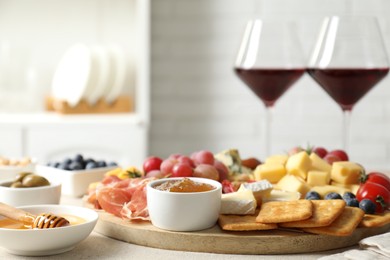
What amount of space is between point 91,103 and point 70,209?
165cm

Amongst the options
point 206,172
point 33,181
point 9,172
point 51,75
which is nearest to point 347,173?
point 206,172

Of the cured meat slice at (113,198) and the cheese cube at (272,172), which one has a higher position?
the cheese cube at (272,172)

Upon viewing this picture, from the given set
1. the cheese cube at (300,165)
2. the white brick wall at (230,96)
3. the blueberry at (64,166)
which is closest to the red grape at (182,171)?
the cheese cube at (300,165)

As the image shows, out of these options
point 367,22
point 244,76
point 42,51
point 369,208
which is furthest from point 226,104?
point 369,208

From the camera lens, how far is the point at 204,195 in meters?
1.02

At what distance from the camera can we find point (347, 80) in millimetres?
1406

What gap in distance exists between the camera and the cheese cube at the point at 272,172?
134cm

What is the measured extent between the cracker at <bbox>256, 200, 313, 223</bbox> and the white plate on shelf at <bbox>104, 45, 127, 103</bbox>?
68.8 inches

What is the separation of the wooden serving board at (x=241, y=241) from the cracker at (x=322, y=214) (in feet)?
0.05

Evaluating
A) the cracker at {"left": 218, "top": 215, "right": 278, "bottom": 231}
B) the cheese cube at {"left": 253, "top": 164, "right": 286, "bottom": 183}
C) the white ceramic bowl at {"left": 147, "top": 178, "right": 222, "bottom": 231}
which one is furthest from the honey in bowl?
the cheese cube at {"left": 253, "top": 164, "right": 286, "bottom": 183}

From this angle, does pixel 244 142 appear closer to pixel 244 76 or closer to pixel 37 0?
pixel 37 0

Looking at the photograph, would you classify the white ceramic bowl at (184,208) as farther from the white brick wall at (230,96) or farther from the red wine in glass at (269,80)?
the white brick wall at (230,96)

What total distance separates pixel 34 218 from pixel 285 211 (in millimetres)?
385

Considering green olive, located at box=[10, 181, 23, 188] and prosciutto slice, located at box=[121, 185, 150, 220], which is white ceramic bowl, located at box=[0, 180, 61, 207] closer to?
green olive, located at box=[10, 181, 23, 188]
